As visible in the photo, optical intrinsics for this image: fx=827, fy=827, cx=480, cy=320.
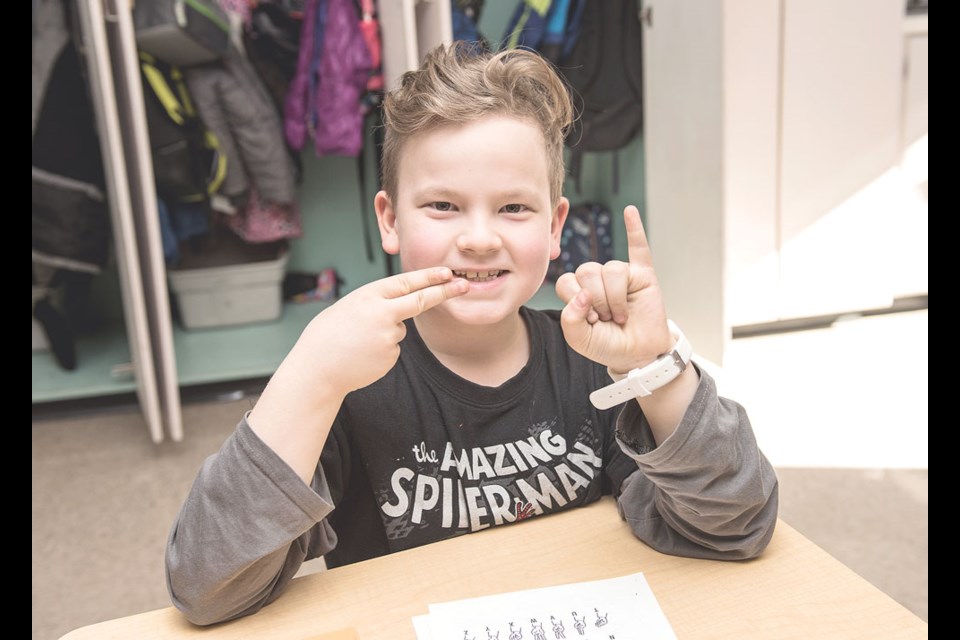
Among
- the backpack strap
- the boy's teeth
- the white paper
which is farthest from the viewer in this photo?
the backpack strap

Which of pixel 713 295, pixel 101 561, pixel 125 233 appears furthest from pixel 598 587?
pixel 713 295

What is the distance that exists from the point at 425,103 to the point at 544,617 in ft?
1.75

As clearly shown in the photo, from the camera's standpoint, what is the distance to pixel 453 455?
2.95 ft

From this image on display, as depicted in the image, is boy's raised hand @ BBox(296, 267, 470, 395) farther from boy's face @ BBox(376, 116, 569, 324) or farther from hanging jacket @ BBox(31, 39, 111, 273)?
hanging jacket @ BBox(31, 39, 111, 273)

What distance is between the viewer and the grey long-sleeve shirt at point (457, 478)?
2.26ft

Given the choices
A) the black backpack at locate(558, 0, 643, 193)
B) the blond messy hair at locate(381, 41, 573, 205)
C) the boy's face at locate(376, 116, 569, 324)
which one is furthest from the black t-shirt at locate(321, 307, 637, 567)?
the black backpack at locate(558, 0, 643, 193)

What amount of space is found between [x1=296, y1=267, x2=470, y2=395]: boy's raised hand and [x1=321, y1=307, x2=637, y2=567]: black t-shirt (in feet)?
0.48

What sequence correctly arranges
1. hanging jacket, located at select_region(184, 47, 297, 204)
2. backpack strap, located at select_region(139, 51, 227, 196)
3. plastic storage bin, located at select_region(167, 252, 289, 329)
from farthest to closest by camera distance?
plastic storage bin, located at select_region(167, 252, 289, 329) → hanging jacket, located at select_region(184, 47, 297, 204) → backpack strap, located at select_region(139, 51, 227, 196)

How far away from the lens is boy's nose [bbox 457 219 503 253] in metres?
0.83

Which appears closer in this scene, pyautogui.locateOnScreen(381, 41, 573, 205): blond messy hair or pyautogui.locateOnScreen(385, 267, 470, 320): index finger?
pyautogui.locateOnScreen(385, 267, 470, 320): index finger

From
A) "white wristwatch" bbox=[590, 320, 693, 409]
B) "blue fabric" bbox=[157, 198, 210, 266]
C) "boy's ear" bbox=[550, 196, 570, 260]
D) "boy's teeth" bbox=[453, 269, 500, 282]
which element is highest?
"boy's ear" bbox=[550, 196, 570, 260]

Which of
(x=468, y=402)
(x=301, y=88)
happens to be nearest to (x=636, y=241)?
(x=468, y=402)

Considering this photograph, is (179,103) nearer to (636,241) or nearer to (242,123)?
(242,123)

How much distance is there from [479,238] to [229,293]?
88.5 inches
